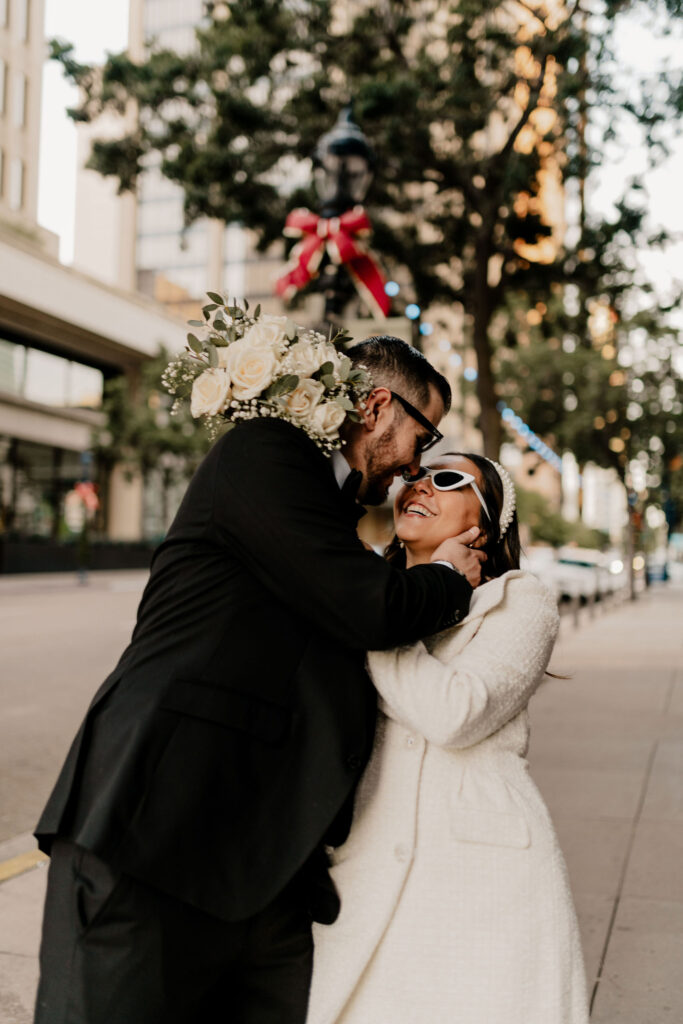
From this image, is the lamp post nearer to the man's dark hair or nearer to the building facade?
the man's dark hair

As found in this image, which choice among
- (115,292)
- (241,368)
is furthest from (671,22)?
(115,292)

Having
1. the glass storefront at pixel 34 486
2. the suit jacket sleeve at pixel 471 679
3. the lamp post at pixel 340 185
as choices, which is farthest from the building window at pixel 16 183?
the suit jacket sleeve at pixel 471 679

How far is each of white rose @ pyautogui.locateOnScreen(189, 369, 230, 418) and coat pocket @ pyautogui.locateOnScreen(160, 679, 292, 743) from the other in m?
0.54

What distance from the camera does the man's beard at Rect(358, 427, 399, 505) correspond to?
221 centimetres

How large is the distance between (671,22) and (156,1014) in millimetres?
12495

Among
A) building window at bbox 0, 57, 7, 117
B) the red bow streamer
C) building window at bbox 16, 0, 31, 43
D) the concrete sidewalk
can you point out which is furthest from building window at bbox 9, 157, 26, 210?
the red bow streamer

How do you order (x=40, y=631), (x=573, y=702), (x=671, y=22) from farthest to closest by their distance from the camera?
(x=40, y=631)
(x=671, y=22)
(x=573, y=702)

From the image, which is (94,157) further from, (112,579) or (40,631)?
(112,579)

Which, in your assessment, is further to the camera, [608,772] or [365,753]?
[608,772]

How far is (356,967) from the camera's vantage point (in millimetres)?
1986

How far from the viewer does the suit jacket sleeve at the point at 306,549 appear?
1840mm

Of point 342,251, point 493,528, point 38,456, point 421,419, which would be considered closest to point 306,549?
point 421,419

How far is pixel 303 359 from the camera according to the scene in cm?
208

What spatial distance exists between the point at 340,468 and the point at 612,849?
12.8 ft
